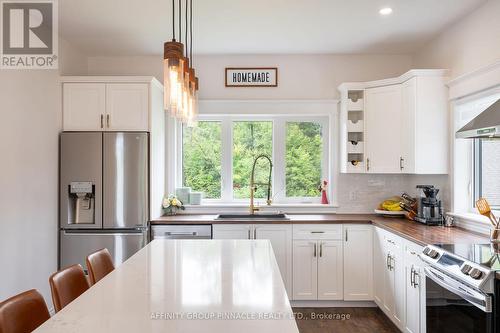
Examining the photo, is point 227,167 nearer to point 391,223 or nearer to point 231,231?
point 231,231

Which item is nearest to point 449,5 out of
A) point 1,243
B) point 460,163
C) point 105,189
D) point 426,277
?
point 460,163

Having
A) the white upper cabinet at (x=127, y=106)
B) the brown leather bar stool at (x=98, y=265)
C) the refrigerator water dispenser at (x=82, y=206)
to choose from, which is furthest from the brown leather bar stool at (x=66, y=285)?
the white upper cabinet at (x=127, y=106)

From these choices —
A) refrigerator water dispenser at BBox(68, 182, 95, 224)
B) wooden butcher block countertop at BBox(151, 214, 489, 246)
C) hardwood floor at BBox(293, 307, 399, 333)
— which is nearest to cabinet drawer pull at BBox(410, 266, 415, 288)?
wooden butcher block countertop at BBox(151, 214, 489, 246)

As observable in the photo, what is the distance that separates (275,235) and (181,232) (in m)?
0.97

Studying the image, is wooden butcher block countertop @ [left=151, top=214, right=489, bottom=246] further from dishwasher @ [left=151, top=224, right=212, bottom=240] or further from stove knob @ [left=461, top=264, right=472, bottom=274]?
stove knob @ [left=461, top=264, right=472, bottom=274]

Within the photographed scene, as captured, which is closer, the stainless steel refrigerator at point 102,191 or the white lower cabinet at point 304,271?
the stainless steel refrigerator at point 102,191

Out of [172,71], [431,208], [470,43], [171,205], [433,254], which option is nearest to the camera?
[172,71]

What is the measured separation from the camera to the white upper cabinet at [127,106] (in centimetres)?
335

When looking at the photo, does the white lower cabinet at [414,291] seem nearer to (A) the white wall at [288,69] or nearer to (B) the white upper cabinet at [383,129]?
(B) the white upper cabinet at [383,129]

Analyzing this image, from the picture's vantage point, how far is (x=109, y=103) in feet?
11.0

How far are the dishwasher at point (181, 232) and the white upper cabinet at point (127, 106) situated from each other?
104 centimetres

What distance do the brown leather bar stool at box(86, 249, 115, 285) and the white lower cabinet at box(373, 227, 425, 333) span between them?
2.19 metres

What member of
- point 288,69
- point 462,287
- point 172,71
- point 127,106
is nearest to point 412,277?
point 462,287

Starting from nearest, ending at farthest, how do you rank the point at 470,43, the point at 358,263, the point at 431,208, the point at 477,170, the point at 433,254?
the point at 433,254 < the point at 470,43 < the point at 477,170 < the point at 431,208 < the point at 358,263
